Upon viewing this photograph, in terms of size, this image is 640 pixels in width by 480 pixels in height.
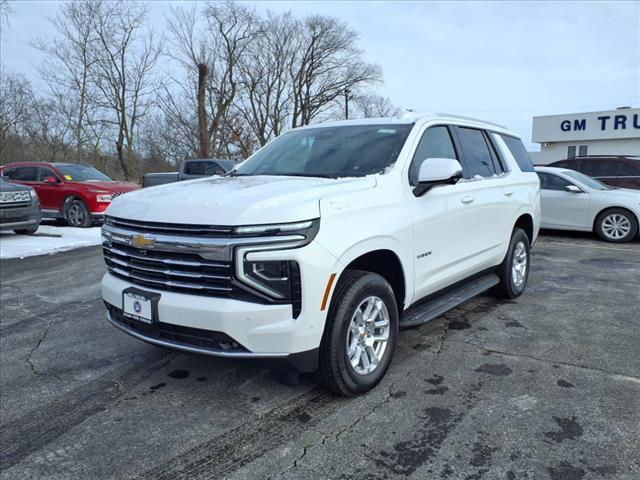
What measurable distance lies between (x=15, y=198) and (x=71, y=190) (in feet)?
6.41

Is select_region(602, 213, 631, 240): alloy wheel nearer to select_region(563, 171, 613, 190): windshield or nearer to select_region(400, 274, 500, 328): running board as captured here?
select_region(563, 171, 613, 190): windshield

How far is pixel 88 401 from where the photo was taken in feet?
10.7

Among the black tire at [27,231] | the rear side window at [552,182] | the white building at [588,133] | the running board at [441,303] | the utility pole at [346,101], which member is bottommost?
the running board at [441,303]

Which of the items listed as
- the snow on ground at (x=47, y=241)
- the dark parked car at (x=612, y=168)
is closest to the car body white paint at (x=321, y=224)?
the snow on ground at (x=47, y=241)

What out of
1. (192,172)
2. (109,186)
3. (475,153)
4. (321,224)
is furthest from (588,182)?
(192,172)

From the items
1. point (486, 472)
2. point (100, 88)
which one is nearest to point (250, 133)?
point (100, 88)

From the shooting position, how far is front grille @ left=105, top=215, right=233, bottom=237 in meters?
2.68

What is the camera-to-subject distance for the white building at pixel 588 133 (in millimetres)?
27328

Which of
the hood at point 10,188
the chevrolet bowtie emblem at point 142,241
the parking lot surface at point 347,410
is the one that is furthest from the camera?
the hood at point 10,188

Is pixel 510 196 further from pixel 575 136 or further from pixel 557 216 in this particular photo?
pixel 575 136

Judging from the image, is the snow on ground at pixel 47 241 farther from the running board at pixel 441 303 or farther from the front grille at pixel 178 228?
the running board at pixel 441 303

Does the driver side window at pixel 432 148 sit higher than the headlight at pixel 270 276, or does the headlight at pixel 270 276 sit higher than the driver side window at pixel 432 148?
the driver side window at pixel 432 148

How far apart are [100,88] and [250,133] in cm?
1759

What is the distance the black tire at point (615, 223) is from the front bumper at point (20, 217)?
1181 cm
